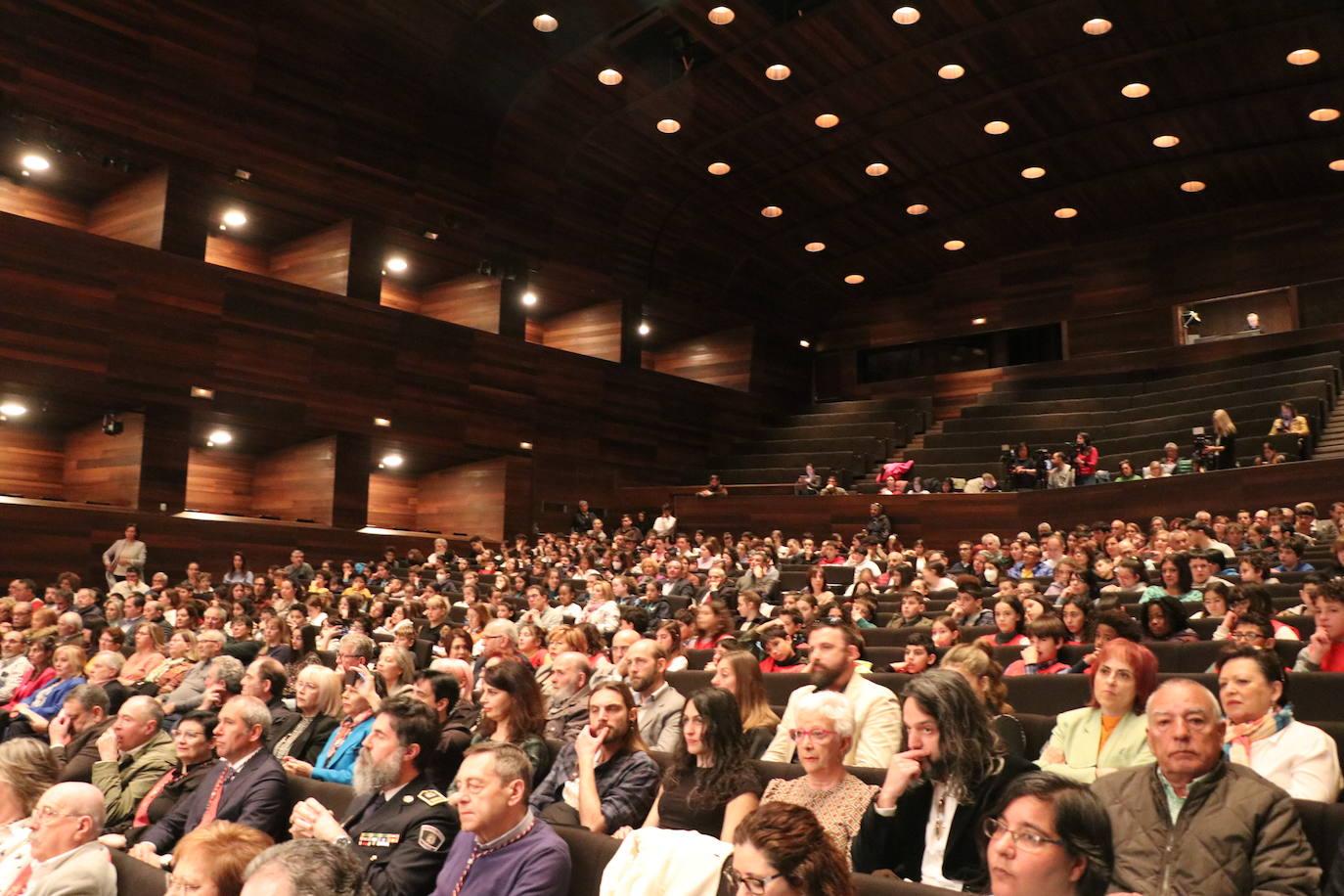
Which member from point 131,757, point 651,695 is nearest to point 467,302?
point 131,757

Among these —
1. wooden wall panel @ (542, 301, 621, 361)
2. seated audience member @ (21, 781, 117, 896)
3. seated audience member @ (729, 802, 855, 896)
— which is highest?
wooden wall panel @ (542, 301, 621, 361)

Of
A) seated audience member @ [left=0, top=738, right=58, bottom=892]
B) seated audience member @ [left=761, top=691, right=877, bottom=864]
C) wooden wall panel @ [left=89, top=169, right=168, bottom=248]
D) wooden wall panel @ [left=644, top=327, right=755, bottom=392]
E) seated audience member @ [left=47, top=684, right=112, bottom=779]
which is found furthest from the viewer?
wooden wall panel @ [left=644, top=327, right=755, bottom=392]

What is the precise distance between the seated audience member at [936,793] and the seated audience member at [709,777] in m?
0.38

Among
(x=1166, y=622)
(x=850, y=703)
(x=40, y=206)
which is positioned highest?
(x=40, y=206)

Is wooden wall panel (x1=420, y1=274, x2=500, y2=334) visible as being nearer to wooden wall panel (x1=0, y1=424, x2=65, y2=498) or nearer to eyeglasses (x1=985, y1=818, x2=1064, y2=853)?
wooden wall panel (x1=0, y1=424, x2=65, y2=498)

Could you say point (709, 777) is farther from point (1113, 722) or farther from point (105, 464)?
point (105, 464)

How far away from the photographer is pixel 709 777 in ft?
8.96

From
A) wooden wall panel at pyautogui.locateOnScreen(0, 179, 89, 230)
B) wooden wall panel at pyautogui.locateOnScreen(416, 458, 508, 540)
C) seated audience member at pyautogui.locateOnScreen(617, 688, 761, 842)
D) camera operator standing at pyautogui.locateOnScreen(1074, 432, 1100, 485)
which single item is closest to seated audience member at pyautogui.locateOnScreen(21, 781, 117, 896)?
seated audience member at pyautogui.locateOnScreen(617, 688, 761, 842)

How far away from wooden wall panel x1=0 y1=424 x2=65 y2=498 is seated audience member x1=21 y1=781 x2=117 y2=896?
35.4ft

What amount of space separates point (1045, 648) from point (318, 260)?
437 inches

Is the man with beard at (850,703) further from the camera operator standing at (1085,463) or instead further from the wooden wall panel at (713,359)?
the wooden wall panel at (713,359)

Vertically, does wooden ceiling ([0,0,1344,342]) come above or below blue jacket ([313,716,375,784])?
above

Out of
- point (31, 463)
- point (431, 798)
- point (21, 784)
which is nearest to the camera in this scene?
point (431, 798)

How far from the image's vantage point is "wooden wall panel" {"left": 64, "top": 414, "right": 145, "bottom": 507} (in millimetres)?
11688
